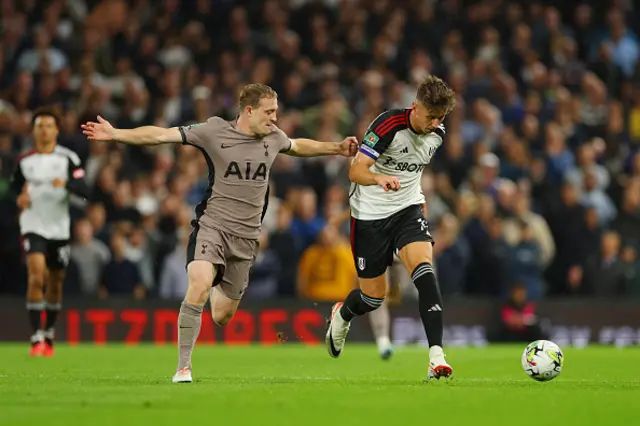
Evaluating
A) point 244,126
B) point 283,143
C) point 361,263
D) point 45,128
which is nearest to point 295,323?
point 45,128

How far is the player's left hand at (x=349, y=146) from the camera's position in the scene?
11.3 metres

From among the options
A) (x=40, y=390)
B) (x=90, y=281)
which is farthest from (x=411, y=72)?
(x=40, y=390)

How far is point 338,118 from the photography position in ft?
70.2

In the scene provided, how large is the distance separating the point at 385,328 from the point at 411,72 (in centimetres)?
847

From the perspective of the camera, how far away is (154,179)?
20.5 m

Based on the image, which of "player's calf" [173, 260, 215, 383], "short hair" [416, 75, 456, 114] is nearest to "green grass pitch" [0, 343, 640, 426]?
"player's calf" [173, 260, 215, 383]

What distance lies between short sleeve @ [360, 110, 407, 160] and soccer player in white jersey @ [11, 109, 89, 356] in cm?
521

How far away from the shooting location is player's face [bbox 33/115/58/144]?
15.2 meters

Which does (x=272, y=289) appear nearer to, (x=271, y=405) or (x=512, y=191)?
(x=512, y=191)

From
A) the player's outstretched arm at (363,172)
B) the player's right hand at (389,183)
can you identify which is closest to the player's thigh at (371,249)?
the player's outstretched arm at (363,172)

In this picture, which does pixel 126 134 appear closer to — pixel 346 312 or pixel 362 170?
pixel 362 170

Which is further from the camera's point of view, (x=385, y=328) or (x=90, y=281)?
(x=90, y=281)

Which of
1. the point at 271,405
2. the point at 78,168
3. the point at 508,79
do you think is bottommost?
the point at 271,405

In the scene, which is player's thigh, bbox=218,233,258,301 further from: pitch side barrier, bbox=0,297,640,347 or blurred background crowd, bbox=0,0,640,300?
pitch side barrier, bbox=0,297,640,347
